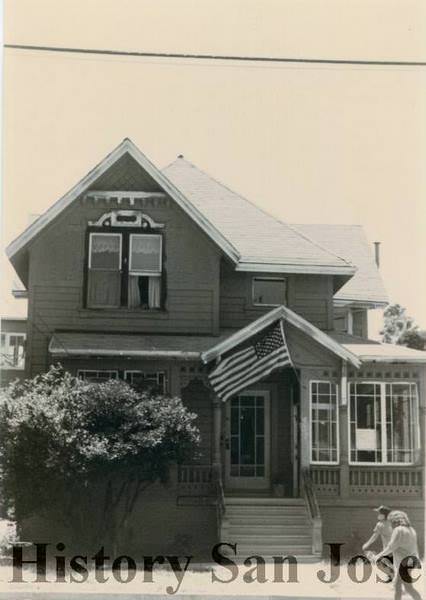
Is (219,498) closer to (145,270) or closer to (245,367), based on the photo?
(245,367)

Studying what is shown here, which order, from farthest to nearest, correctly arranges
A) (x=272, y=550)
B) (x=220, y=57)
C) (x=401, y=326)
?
(x=401, y=326) → (x=272, y=550) → (x=220, y=57)

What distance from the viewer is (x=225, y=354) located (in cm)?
1986

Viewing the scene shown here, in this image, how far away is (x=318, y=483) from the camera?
19703 mm

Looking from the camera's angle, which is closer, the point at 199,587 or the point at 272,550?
the point at 199,587

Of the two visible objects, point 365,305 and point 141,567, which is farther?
point 365,305

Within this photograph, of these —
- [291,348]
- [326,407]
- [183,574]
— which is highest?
[291,348]

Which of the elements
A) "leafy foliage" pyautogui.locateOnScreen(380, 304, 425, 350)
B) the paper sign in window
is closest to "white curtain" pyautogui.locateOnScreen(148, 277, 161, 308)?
the paper sign in window

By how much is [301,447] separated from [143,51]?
8.66 metres

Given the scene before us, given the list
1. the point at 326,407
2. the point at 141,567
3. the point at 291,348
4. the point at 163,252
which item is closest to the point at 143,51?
the point at 163,252

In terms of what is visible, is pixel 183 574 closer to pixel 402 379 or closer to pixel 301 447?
pixel 301 447

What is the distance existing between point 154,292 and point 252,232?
3100 millimetres

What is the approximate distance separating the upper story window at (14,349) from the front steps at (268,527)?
5.40m

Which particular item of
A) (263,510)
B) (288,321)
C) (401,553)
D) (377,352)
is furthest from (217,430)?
(401,553)

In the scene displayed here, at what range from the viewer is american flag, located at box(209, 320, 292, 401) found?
1938cm
